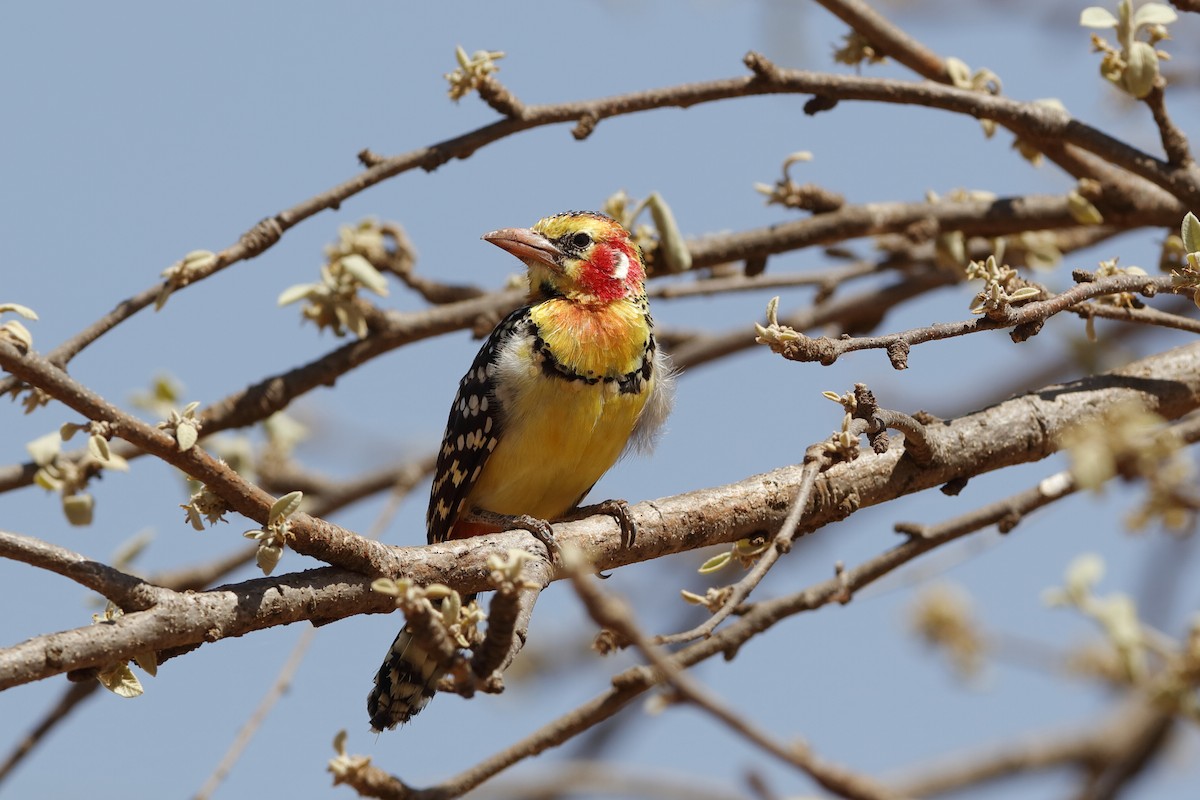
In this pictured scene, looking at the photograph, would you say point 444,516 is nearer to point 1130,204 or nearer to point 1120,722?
point 1130,204

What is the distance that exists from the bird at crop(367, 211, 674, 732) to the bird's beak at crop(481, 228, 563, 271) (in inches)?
2.3

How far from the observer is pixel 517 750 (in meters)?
3.06

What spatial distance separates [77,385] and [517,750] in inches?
48.4

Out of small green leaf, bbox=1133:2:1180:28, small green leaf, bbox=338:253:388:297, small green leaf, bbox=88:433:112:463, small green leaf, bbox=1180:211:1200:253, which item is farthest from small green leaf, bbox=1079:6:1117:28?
small green leaf, bbox=88:433:112:463

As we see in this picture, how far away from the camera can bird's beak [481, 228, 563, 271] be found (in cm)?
498

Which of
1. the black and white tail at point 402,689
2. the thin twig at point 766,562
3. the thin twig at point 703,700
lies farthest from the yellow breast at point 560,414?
the thin twig at point 703,700

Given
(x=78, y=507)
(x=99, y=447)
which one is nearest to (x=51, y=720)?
(x=78, y=507)

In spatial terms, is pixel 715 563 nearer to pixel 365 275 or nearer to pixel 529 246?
pixel 365 275

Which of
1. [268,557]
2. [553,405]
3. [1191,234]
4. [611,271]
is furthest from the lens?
[611,271]

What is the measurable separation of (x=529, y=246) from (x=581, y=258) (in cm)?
20

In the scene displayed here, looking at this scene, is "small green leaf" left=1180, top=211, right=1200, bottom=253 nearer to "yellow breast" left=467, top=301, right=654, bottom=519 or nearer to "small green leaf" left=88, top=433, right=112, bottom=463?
"yellow breast" left=467, top=301, right=654, bottom=519

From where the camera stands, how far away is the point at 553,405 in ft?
14.5

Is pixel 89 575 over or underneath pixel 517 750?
over

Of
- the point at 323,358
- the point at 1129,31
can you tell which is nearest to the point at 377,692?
A: the point at 323,358
